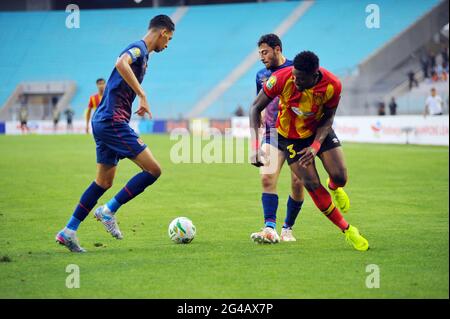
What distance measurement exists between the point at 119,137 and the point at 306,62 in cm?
231

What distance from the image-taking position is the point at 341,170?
29.8ft

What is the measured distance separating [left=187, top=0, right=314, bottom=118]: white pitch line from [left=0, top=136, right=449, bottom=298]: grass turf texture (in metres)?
39.6

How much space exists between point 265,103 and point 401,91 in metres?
41.3

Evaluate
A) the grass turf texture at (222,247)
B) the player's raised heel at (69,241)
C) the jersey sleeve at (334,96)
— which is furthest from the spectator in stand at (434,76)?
the player's raised heel at (69,241)

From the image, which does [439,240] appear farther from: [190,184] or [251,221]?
[190,184]

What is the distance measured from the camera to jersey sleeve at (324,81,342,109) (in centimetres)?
872

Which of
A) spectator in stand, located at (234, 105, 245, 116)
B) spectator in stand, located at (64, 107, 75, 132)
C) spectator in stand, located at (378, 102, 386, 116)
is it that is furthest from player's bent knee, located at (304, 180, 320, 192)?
spectator in stand, located at (64, 107, 75, 132)

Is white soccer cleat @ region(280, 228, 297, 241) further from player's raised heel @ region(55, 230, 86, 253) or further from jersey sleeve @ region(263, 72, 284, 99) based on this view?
player's raised heel @ region(55, 230, 86, 253)

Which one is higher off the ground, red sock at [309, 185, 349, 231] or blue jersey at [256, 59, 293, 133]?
blue jersey at [256, 59, 293, 133]

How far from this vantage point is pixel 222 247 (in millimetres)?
9109

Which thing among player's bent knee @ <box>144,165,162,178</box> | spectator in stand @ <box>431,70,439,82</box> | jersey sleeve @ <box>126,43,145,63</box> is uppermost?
spectator in stand @ <box>431,70,439,82</box>

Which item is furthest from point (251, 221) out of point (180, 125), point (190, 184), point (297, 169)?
point (180, 125)

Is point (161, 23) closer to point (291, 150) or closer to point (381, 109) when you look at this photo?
point (291, 150)

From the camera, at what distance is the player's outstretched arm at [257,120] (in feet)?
29.5
